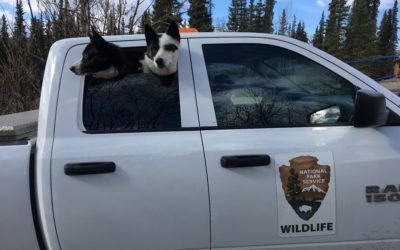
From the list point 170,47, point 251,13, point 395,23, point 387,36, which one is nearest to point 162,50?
point 170,47

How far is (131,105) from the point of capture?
2.54m

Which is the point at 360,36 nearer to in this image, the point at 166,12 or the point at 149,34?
the point at 166,12

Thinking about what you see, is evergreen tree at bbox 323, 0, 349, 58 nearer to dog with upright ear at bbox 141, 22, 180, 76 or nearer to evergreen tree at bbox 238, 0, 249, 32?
evergreen tree at bbox 238, 0, 249, 32

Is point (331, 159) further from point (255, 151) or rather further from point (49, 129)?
point (49, 129)

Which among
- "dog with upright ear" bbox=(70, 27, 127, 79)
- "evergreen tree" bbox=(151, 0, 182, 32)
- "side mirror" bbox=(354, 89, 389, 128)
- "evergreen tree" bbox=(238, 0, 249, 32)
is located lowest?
"side mirror" bbox=(354, 89, 389, 128)

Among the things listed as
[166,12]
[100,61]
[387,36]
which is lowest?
[100,61]

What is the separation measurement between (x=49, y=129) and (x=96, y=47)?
61cm

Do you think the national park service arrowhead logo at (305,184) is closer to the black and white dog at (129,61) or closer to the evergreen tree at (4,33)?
the black and white dog at (129,61)

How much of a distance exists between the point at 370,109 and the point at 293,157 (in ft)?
1.76

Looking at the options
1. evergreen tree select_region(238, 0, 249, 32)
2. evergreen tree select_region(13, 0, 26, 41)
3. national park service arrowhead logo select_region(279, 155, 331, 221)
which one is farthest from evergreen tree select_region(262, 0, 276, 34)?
national park service arrowhead logo select_region(279, 155, 331, 221)

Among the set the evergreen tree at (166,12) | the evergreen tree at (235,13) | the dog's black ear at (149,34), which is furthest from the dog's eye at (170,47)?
the evergreen tree at (235,13)

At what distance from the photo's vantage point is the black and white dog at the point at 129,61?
252cm

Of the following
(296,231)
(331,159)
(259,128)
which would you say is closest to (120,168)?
(259,128)

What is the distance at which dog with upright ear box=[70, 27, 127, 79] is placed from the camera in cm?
252
